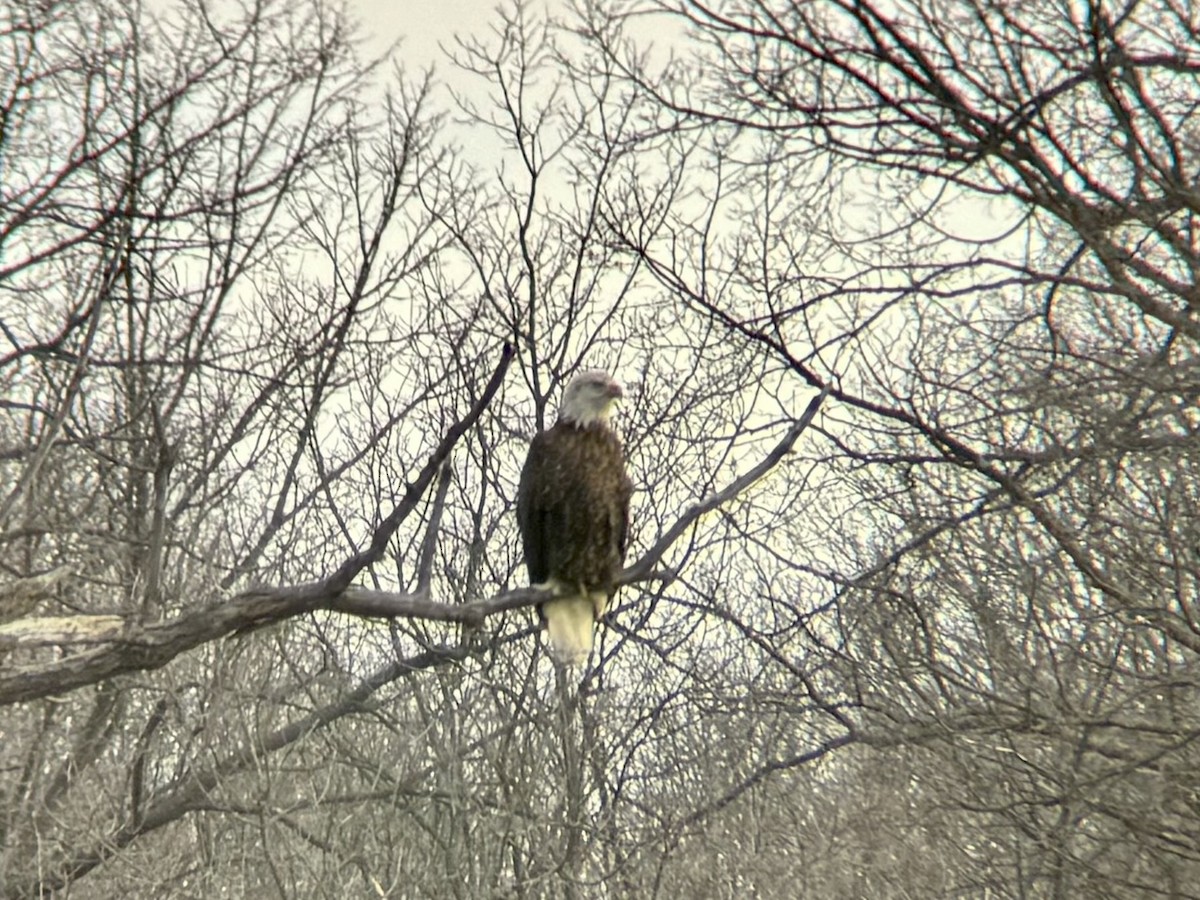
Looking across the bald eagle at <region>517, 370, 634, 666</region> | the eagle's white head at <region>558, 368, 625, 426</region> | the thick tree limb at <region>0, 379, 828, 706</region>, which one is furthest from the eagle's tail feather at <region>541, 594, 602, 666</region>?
the thick tree limb at <region>0, 379, 828, 706</region>

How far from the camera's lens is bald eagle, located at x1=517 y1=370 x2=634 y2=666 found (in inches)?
224

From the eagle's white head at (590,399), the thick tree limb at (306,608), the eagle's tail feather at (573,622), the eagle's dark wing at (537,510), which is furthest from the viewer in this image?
the eagle's tail feather at (573,622)

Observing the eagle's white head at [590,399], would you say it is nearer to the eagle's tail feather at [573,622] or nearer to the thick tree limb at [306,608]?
the eagle's tail feather at [573,622]

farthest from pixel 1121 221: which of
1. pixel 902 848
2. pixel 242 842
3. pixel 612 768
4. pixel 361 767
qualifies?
pixel 902 848

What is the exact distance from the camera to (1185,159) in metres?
5.63

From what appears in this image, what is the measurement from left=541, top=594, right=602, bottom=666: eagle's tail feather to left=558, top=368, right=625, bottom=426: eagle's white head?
0.82 meters

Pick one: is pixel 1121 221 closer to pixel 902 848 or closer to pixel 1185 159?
pixel 1185 159

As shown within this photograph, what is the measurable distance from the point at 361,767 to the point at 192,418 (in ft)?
9.74

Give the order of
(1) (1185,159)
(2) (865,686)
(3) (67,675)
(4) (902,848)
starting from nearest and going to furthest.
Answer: (3) (67,675)
(1) (1185,159)
(2) (865,686)
(4) (902,848)

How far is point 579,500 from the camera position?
18.7 feet

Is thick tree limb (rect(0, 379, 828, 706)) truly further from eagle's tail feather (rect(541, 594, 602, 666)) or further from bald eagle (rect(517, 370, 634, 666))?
eagle's tail feather (rect(541, 594, 602, 666))

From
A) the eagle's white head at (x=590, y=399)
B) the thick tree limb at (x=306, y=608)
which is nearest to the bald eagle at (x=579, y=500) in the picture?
the eagle's white head at (x=590, y=399)

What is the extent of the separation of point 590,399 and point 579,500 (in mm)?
455

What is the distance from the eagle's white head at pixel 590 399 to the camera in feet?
18.5
